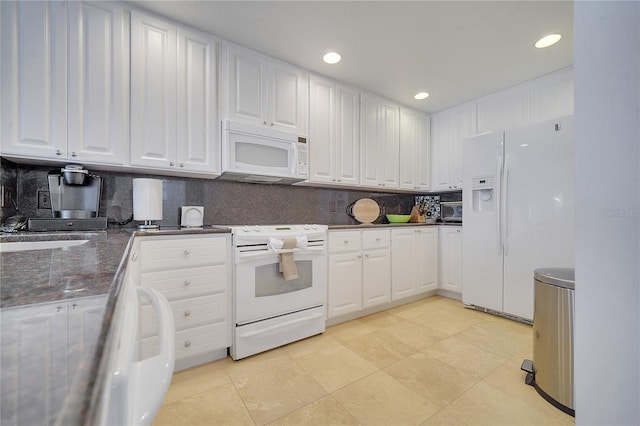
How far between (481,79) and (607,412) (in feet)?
9.51

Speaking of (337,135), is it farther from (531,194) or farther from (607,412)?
(607,412)

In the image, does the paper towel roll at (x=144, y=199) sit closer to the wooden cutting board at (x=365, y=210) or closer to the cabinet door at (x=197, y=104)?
the cabinet door at (x=197, y=104)

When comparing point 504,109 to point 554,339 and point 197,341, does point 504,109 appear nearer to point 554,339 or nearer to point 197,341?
point 554,339

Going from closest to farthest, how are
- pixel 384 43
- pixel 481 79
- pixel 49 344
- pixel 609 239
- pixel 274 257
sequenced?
1. pixel 49 344
2. pixel 609 239
3. pixel 274 257
4. pixel 384 43
5. pixel 481 79

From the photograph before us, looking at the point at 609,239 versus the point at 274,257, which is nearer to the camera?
the point at 609,239

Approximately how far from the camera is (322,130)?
9.07 feet

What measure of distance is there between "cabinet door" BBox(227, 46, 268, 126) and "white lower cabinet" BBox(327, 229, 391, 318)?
123 centimetres

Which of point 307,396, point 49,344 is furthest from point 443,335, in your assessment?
point 49,344

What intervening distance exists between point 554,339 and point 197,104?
2.82 metres

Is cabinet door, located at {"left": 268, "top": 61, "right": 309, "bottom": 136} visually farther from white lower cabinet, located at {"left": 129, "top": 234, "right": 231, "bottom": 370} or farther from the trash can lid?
the trash can lid

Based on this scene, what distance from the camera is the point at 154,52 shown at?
1943 millimetres

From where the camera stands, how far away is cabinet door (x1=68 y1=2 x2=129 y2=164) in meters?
1.69

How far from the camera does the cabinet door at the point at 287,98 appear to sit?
2449 mm

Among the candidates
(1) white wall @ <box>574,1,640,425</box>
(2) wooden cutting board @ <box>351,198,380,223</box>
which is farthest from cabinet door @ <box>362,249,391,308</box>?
(1) white wall @ <box>574,1,640,425</box>
